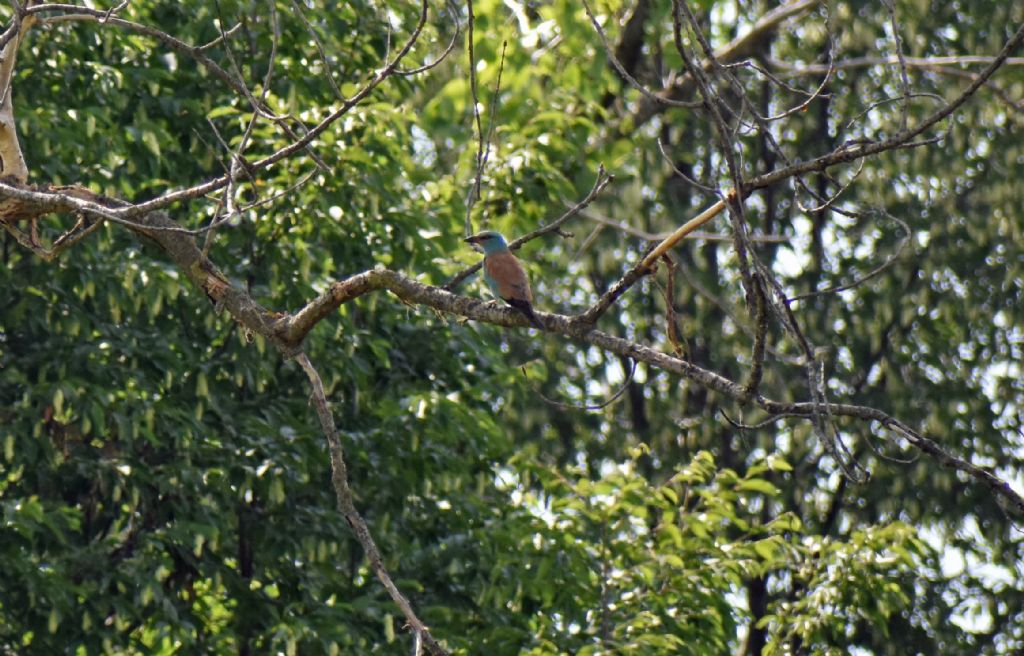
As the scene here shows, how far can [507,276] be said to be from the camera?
6.26m

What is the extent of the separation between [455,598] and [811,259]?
8.66 meters

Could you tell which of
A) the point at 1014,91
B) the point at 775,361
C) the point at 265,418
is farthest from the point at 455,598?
the point at 1014,91

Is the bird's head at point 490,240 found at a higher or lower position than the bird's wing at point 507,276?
higher

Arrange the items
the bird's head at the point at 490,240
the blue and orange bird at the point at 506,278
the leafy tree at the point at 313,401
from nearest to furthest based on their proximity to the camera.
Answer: the blue and orange bird at the point at 506,278
the bird's head at the point at 490,240
the leafy tree at the point at 313,401

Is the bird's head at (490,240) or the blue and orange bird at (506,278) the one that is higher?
the bird's head at (490,240)

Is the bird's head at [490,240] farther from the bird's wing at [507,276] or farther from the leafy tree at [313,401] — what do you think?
the leafy tree at [313,401]

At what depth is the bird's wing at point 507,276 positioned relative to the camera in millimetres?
6223

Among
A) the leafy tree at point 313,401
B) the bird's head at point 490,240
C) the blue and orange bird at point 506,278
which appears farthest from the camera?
the leafy tree at point 313,401

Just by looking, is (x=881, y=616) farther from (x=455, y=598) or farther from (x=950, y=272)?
(x=950, y=272)

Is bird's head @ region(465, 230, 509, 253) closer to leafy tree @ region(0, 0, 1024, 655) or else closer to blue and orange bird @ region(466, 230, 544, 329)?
blue and orange bird @ region(466, 230, 544, 329)

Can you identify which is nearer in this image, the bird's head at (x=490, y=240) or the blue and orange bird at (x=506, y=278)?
the blue and orange bird at (x=506, y=278)

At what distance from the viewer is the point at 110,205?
498cm

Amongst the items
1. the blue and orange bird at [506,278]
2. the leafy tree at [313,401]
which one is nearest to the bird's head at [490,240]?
the blue and orange bird at [506,278]

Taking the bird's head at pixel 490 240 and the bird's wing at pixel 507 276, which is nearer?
the bird's wing at pixel 507 276
